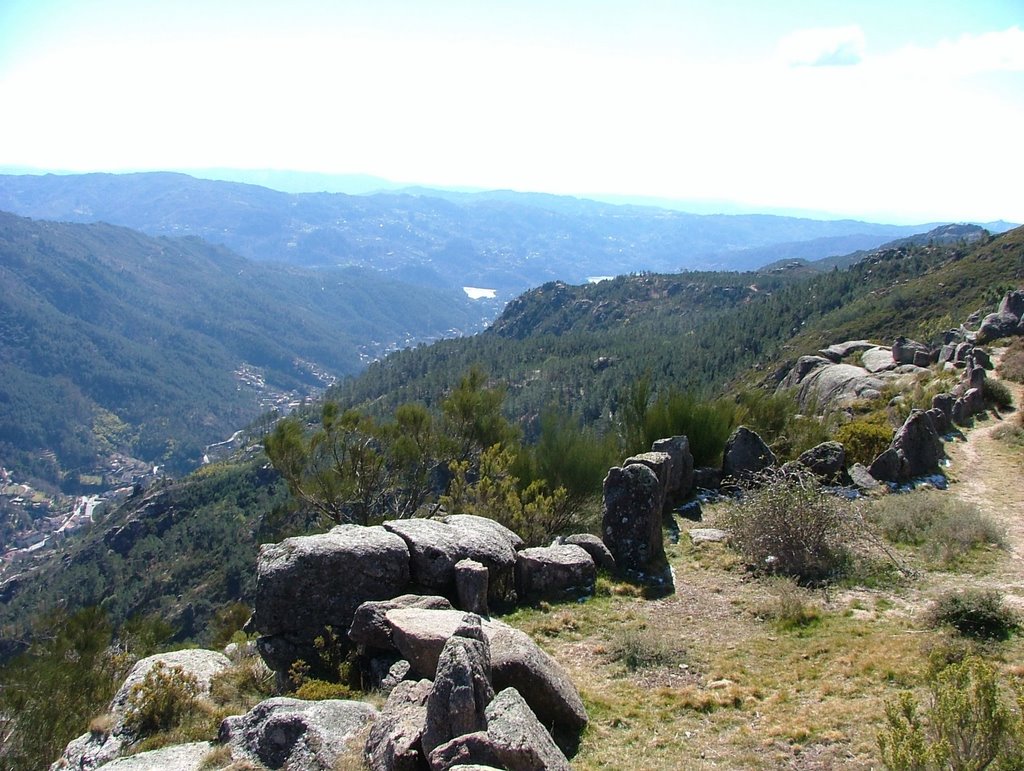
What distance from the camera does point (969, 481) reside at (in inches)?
642

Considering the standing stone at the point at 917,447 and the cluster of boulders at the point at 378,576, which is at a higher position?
the standing stone at the point at 917,447

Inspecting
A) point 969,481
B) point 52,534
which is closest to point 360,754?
point 969,481

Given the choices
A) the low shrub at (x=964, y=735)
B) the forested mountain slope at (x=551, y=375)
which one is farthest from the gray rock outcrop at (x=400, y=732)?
the forested mountain slope at (x=551, y=375)

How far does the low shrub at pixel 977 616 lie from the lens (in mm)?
8062

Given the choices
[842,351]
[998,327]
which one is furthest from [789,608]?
[842,351]

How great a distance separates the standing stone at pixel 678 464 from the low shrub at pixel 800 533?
4078 millimetres

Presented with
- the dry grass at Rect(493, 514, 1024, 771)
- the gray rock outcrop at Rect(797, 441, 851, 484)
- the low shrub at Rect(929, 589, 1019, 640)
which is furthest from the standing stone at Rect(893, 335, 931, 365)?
the low shrub at Rect(929, 589, 1019, 640)

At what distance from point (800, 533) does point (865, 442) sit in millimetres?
8465

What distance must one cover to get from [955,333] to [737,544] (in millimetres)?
30452

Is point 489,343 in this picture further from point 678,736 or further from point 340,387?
point 678,736

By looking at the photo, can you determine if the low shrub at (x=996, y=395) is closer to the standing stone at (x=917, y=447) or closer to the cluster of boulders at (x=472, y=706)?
the standing stone at (x=917, y=447)

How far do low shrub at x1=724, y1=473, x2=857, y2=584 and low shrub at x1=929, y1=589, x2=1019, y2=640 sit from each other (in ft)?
8.56

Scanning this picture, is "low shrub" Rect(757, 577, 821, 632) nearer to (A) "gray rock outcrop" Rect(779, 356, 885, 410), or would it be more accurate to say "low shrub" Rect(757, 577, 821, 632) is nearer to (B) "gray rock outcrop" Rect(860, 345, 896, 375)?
(A) "gray rock outcrop" Rect(779, 356, 885, 410)

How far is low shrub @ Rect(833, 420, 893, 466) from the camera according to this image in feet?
60.0
